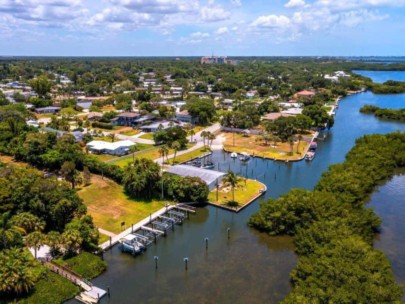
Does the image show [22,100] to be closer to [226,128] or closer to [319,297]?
[226,128]

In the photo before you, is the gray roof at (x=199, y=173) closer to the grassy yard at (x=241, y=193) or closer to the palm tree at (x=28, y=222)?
the grassy yard at (x=241, y=193)

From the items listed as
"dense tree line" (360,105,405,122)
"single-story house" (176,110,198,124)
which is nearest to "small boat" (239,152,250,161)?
"single-story house" (176,110,198,124)

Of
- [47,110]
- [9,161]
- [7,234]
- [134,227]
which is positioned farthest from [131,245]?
[47,110]

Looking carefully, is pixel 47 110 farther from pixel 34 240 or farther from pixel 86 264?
pixel 86 264

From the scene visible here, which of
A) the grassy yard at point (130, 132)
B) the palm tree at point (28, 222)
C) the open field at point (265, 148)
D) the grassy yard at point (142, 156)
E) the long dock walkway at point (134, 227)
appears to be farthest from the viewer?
the grassy yard at point (130, 132)

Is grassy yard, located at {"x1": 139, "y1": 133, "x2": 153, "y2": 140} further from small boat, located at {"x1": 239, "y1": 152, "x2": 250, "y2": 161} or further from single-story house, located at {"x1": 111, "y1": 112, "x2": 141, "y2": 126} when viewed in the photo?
small boat, located at {"x1": 239, "y1": 152, "x2": 250, "y2": 161}

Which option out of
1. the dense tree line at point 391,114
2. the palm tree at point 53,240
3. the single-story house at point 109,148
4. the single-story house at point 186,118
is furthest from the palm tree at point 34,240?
the dense tree line at point 391,114
